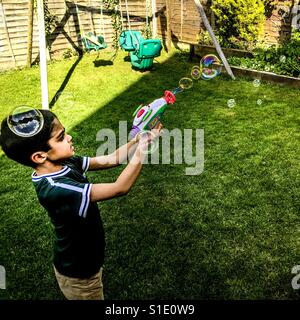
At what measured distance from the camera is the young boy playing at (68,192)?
1.73 metres

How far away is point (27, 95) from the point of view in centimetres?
853

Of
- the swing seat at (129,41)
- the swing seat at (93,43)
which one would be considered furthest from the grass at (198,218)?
the swing seat at (129,41)

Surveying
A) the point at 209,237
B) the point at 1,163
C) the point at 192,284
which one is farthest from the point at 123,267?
the point at 1,163

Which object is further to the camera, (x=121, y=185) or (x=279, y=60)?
(x=279, y=60)

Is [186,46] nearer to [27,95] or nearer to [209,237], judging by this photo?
[27,95]

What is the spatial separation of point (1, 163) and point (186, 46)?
9388 mm

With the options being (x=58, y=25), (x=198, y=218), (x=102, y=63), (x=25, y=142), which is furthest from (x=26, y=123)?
(x=58, y=25)

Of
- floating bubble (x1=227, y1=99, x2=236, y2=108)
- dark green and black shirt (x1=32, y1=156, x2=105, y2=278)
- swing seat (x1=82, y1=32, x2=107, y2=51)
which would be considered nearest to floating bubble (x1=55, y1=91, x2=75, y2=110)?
swing seat (x1=82, y1=32, x2=107, y2=51)

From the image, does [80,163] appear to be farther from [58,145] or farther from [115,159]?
[58,145]

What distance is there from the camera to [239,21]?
10.2m

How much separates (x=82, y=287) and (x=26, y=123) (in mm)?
1081

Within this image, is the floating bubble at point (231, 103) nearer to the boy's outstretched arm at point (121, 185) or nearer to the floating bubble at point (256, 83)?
the floating bubble at point (256, 83)

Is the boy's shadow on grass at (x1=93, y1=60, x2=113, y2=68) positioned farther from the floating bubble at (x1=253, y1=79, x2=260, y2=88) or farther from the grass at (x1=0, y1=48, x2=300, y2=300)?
the floating bubble at (x1=253, y1=79, x2=260, y2=88)
